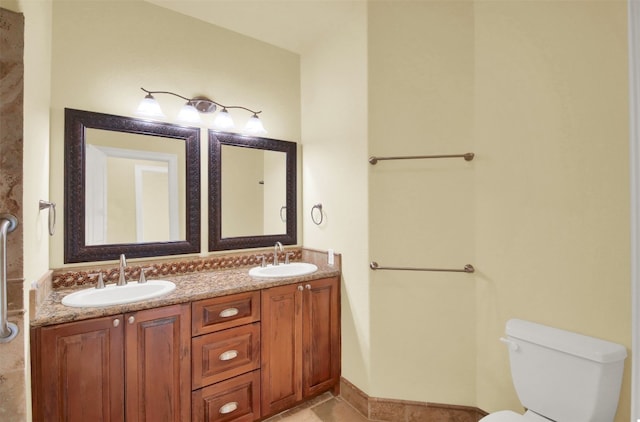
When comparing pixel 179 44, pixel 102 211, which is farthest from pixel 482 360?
pixel 179 44

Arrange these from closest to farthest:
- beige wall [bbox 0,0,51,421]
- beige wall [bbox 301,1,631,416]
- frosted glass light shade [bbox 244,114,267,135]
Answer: beige wall [bbox 0,0,51,421]
beige wall [bbox 301,1,631,416]
frosted glass light shade [bbox 244,114,267,135]

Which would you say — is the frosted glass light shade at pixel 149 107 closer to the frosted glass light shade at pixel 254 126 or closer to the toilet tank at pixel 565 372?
the frosted glass light shade at pixel 254 126

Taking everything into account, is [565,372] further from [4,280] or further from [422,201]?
[4,280]

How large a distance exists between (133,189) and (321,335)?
1.61 metres

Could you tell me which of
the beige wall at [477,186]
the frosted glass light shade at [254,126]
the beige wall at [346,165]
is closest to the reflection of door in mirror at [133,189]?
the frosted glass light shade at [254,126]

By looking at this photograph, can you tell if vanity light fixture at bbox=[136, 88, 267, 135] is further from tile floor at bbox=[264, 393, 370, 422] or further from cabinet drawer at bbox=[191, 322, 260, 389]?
tile floor at bbox=[264, 393, 370, 422]

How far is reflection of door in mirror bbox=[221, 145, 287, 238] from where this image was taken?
88.3 inches

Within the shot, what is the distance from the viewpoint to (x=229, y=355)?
1691mm

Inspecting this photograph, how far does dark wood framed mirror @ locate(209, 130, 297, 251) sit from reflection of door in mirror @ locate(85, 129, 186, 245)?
0.24m

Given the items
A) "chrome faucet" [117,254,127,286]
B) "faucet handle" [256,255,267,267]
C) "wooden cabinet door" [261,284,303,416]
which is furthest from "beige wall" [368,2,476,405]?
"chrome faucet" [117,254,127,286]

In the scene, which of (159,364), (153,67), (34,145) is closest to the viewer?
(34,145)

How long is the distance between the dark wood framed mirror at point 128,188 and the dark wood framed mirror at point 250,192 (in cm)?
14

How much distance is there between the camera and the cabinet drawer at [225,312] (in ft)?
5.24

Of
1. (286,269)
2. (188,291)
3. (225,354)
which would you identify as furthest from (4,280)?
(286,269)
